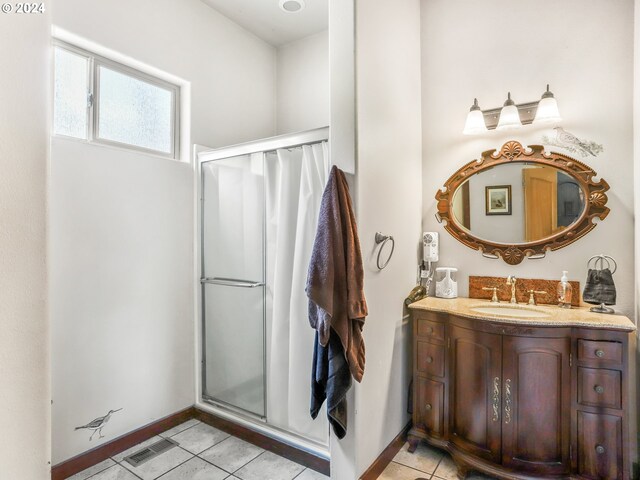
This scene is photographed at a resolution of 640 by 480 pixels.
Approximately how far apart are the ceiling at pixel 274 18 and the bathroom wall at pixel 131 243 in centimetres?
13

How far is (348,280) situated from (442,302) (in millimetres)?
925

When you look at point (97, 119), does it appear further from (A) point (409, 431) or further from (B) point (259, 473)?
(A) point (409, 431)

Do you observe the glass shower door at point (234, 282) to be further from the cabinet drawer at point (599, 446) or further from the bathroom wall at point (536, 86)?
the cabinet drawer at point (599, 446)

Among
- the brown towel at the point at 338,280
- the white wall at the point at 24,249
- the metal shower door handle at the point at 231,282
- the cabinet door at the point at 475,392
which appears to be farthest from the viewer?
the metal shower door handle at the point at 231,282

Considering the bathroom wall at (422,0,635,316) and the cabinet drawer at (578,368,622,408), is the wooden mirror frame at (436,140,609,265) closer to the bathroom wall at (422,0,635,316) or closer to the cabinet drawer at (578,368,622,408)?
the bathroom wall at (422,0,635,316)

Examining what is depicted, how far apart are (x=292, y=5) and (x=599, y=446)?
11.4ft

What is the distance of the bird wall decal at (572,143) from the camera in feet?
7.07

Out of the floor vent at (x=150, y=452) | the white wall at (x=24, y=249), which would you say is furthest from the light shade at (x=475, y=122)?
the floor vent at (x=150, y=452)

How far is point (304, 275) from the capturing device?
2158 mm

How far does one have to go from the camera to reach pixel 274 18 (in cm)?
299

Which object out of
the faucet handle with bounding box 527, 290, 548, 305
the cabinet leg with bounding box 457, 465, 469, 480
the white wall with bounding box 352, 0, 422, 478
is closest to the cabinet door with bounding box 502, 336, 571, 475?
the cabinet leg with bounding box 457, 465, 469, 480

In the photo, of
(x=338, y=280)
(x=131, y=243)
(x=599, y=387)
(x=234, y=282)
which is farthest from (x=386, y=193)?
(x=131, y=243)

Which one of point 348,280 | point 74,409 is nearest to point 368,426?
point 348,280

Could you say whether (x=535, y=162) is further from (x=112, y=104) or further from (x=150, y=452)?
(x=150, y=452)
